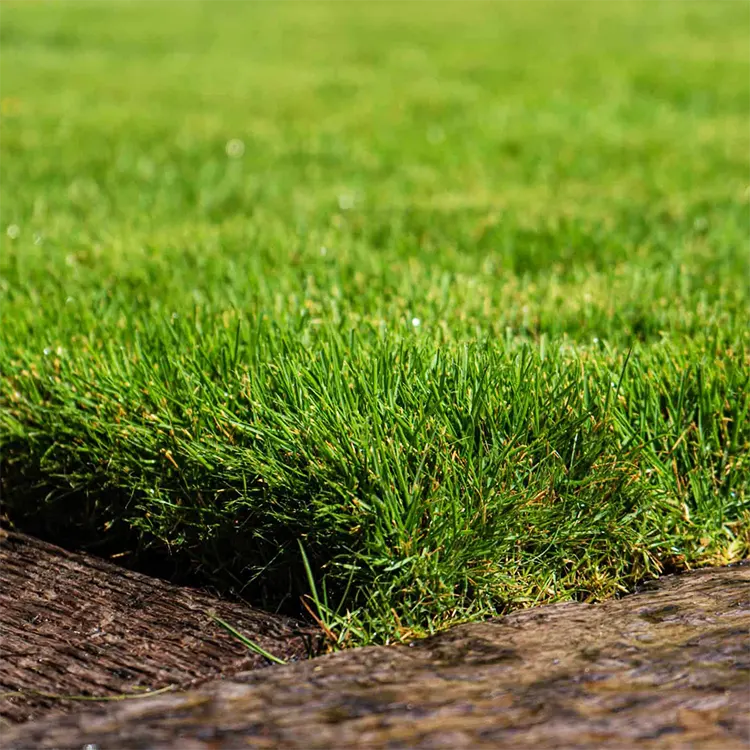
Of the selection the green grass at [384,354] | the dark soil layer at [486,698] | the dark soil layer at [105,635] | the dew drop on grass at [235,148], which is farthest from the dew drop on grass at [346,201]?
the dark soil layer at [486,698]

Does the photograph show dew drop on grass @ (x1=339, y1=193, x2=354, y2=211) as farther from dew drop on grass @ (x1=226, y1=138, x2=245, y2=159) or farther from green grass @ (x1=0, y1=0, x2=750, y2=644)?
dew drop on grass @ (x1=226, y1=138, x2=245, y2=159)

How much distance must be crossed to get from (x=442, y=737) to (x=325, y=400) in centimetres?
101

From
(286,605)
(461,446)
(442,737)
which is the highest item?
(461,446)

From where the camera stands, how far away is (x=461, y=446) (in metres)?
2.43

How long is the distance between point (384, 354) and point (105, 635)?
3.14ft

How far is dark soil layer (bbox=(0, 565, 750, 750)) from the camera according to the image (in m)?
1.63

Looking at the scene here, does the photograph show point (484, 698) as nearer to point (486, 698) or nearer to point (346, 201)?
point (486, 698)

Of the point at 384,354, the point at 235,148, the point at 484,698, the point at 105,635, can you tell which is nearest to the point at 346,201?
the point at 235,148

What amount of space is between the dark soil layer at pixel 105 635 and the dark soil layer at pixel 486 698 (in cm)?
21

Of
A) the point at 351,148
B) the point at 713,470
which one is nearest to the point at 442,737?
the point at 713,470

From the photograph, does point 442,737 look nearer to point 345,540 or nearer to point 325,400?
point 345,540

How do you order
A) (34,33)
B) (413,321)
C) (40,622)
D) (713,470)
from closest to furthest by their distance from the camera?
(40,622) → (713,470) → (413,321) → (34,33)

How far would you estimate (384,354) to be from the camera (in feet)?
8.82

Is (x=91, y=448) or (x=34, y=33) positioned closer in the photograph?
(x=91, y=448)
